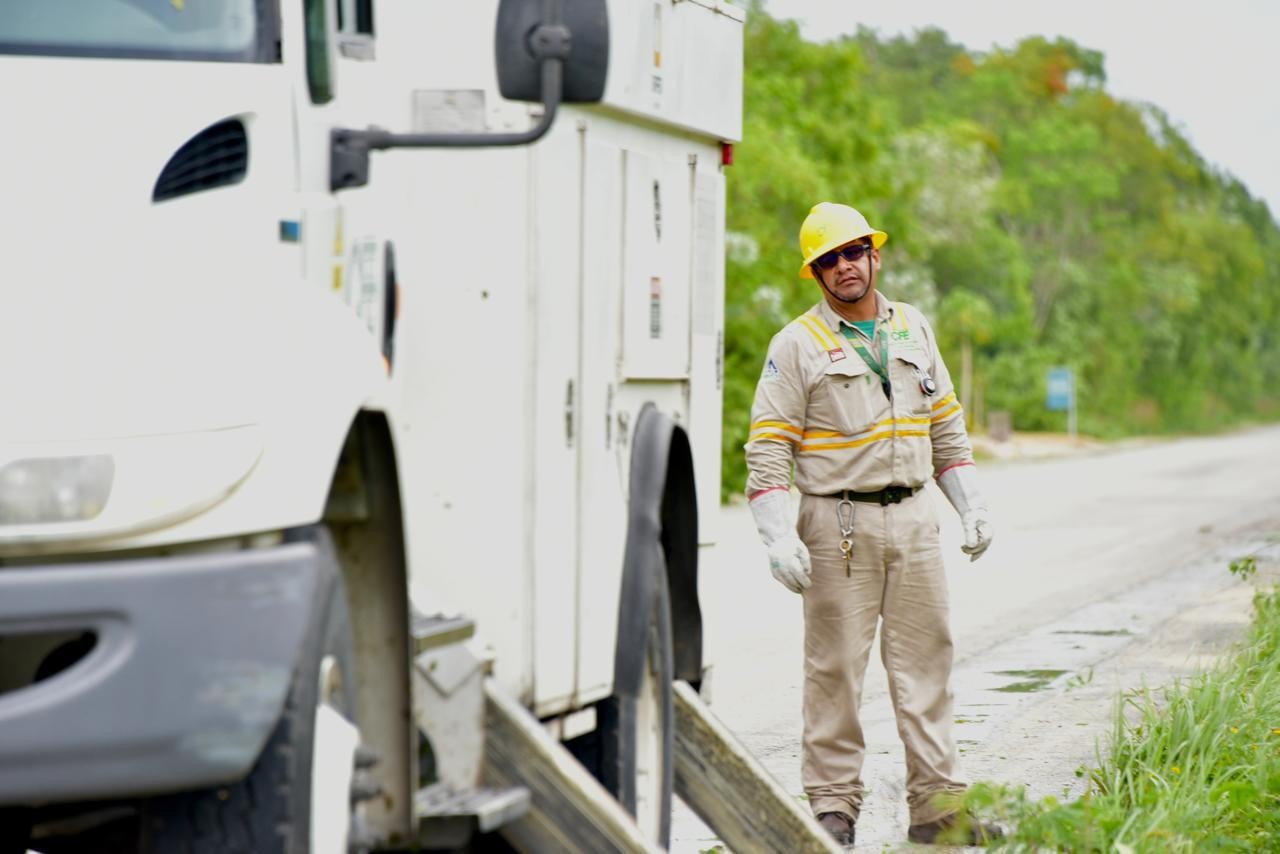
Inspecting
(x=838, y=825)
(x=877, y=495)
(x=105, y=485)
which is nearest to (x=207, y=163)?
(x=105, y=485)

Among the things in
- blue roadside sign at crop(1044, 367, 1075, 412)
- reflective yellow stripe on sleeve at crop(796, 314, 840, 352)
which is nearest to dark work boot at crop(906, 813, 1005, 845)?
reflective yellow stripe on sleeve at crop(796, 314, 840, 352)

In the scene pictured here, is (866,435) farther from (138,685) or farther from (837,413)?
(138,685)

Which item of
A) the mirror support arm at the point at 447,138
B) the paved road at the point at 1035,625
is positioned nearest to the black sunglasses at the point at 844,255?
the paved road at the point at 1035,625

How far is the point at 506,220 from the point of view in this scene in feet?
16.1

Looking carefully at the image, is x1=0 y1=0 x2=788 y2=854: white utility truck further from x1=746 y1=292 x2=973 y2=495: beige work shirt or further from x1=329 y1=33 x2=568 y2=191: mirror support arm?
x1=746 y1=292 x2=973 y2=495: beige work shirt

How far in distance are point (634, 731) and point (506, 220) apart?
58.8 inches

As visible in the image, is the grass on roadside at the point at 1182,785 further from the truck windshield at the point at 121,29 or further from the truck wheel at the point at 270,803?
the truck windshield at the point at 121,29

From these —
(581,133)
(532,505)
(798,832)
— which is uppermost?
(581,133)

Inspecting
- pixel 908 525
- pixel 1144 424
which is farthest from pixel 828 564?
pixel 1144 424

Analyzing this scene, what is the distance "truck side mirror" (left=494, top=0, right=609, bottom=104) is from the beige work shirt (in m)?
3.31

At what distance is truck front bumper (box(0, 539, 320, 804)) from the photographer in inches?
128

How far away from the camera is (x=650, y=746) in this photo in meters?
5.92

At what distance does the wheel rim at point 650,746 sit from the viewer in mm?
5844

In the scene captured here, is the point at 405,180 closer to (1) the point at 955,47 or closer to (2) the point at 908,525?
(2) the point at 908,525
